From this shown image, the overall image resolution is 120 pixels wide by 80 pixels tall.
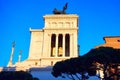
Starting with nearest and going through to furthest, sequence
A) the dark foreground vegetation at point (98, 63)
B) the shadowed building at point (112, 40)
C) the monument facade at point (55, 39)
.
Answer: the dark foreground vegetation at point (98, 63), the shadowed building at point (112, 40), the monument facade at point (55, 39)

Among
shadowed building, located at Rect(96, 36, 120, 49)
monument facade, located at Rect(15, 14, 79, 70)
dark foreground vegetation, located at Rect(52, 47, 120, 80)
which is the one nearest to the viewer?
dark foreground vegetation, located at Rect(52, 47, 120, 80)

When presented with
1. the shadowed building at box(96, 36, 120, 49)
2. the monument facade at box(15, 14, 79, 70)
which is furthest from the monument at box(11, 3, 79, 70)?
the shadowed building at box(96, 36, 120, 49)

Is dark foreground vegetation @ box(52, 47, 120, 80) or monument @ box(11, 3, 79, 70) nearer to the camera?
dark foreground vegetation @ box(52, 47, 120, 80)

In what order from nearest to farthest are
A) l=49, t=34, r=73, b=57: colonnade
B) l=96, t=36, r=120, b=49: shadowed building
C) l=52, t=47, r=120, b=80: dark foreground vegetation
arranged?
l=52, t=47, r=120, b=80: dark foreground vegetation, l=96, t=36, r=120, b=49: shadowed building, l=49, t=34, r=73, b=57: colonnade

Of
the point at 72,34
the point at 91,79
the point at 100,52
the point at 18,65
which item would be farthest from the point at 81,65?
the point at 72,34

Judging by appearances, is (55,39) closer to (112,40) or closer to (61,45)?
(61,45)

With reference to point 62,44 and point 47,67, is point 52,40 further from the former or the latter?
point 47,67

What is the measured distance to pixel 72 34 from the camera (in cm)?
6028

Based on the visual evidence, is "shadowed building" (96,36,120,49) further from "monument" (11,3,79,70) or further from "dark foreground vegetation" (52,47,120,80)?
"dark foreground vegetation" (52,47,120,80)

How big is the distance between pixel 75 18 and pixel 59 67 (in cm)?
3425

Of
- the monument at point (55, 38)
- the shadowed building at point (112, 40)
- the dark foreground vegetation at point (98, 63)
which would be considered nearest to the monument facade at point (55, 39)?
the monument at point (55, 38)

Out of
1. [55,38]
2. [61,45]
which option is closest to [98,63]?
[55,38]

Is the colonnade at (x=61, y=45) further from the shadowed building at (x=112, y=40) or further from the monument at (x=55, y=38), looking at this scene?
the shadowed building at (x=112, y=40)

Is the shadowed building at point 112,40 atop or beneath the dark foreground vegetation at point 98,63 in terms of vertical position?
atop
